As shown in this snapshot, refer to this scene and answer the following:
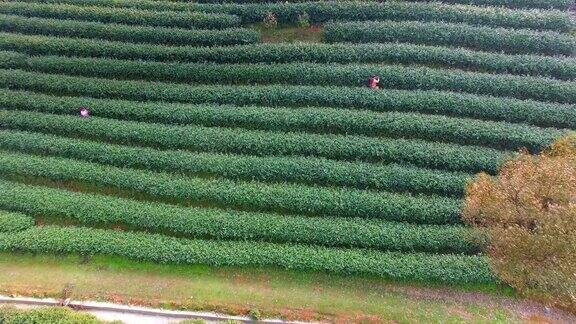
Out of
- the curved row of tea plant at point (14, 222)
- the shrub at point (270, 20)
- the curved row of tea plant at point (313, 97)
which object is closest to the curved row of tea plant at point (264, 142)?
the curved row of tea plant at point (313, 97)

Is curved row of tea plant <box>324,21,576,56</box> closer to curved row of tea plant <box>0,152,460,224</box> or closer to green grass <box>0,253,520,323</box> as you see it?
curved row of tea plant <box>0,152,460,224</box>

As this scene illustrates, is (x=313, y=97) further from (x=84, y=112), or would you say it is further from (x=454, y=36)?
(x=84, y=112)

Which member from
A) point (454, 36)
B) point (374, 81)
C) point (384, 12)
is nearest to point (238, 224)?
point (374, 81)

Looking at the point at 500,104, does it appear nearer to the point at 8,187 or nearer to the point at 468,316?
the point at 468,316

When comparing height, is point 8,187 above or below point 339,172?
below

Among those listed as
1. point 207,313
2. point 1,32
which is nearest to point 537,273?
point 207,313

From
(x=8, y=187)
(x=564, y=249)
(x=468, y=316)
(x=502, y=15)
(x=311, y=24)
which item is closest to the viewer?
(x=564, y=249)

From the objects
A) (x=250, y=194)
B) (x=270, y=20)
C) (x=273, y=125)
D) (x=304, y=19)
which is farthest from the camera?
(x=270, y=20)

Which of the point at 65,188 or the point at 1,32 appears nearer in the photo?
the point at 65,188
